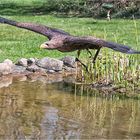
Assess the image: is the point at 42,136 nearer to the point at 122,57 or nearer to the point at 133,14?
the point at 122,57

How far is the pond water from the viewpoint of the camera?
7.94m

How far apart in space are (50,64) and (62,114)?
171 inches

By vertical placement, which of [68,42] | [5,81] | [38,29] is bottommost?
[5,81]

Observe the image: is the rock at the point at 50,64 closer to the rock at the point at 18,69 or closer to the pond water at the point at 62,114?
the rock at the point at 18,69

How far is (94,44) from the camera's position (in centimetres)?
683

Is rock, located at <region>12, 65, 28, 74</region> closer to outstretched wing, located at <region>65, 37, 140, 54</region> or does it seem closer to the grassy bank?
the grassy bank

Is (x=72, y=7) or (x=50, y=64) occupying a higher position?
(x=72, y=7)

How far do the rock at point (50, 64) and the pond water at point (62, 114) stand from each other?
1.56 metres

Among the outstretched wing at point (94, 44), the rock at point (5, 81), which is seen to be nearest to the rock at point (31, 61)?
the rock at point (5, 81)

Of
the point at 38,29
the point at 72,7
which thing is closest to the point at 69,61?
the point at 38,29

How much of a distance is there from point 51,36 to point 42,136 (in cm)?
128

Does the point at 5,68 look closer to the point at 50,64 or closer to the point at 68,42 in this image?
the point at 50,64

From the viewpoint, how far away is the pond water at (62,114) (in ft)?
26.1

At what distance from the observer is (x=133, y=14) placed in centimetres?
2322
